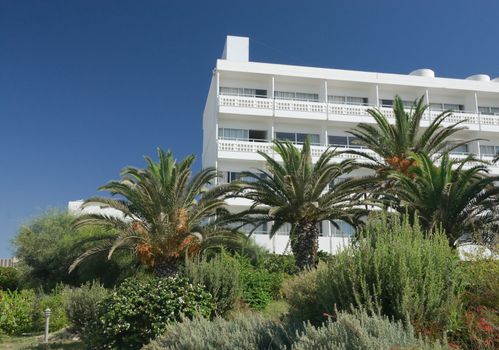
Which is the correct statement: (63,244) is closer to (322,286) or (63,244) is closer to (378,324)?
(322,286)

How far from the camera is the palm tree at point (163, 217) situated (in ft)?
63.8

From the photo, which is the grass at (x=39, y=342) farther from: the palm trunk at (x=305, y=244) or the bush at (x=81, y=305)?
the palm trunk at (x=305, y=244)

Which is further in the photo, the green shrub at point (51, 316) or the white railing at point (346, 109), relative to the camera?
the white railing at point (346, 109)

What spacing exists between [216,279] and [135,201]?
24.5 feet

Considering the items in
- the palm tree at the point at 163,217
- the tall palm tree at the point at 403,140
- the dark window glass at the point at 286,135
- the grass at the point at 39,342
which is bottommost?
the grass at the point at 39,342

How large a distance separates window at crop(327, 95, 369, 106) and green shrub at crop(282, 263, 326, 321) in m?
28.3

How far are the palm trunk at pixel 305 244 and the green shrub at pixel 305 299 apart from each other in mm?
10031

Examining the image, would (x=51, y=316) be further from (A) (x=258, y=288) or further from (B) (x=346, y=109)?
(B) (x=346, y=109)

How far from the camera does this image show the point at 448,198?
18688 millimetres

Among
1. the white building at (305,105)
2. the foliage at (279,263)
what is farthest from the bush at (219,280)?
the white building at (305,105)

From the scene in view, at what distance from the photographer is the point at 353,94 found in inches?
1474

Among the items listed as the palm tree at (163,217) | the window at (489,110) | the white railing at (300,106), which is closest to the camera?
the palm tree at (163,217)

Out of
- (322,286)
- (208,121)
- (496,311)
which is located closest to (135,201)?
(322,286)

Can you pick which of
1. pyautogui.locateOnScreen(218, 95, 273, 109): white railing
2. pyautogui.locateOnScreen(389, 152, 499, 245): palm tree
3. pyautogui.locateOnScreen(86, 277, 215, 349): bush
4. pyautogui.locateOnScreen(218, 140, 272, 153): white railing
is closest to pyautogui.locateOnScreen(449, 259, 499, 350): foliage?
pyautogui.locateOnScreen(86, 277, 215, 349): bush
